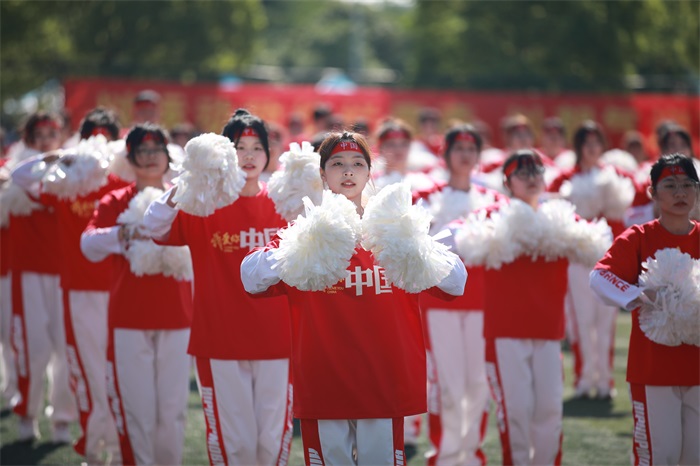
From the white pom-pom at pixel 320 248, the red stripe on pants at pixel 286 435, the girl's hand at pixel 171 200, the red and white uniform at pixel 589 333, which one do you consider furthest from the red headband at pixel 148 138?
the red and white uniform at pixel 589 333

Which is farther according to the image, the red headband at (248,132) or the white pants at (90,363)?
the white pants at (90,363)

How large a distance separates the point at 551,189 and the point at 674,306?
476 cm

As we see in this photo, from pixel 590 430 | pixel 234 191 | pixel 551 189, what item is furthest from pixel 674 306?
pixel 551 189

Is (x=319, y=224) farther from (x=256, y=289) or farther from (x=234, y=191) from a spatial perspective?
(x=234, y=191)

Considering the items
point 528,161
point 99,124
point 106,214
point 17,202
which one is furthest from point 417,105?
point 106,214

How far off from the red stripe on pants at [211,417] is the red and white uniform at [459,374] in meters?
2.32

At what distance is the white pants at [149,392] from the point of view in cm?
724

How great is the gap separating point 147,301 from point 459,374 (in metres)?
2.59

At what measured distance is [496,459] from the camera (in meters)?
8.75

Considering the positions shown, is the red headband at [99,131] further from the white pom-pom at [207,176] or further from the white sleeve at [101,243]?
the white pom-pom at [207,176]

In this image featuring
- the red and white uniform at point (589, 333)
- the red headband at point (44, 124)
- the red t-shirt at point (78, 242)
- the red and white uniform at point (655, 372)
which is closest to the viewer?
the red and white uniform at point (655, 372)

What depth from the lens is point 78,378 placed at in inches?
324

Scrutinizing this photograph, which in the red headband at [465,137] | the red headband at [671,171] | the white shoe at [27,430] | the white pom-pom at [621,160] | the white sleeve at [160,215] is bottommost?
the white shoe at [27,430]

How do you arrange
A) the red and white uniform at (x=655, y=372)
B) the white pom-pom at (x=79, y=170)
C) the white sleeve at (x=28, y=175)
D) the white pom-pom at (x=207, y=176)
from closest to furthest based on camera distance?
the white pom-pom at (x=207, y=176), the red and white uniform at (x=655, y=372), the white pom-pom at (x=79, y=170), the white sleeve at (x=28, y=175)
